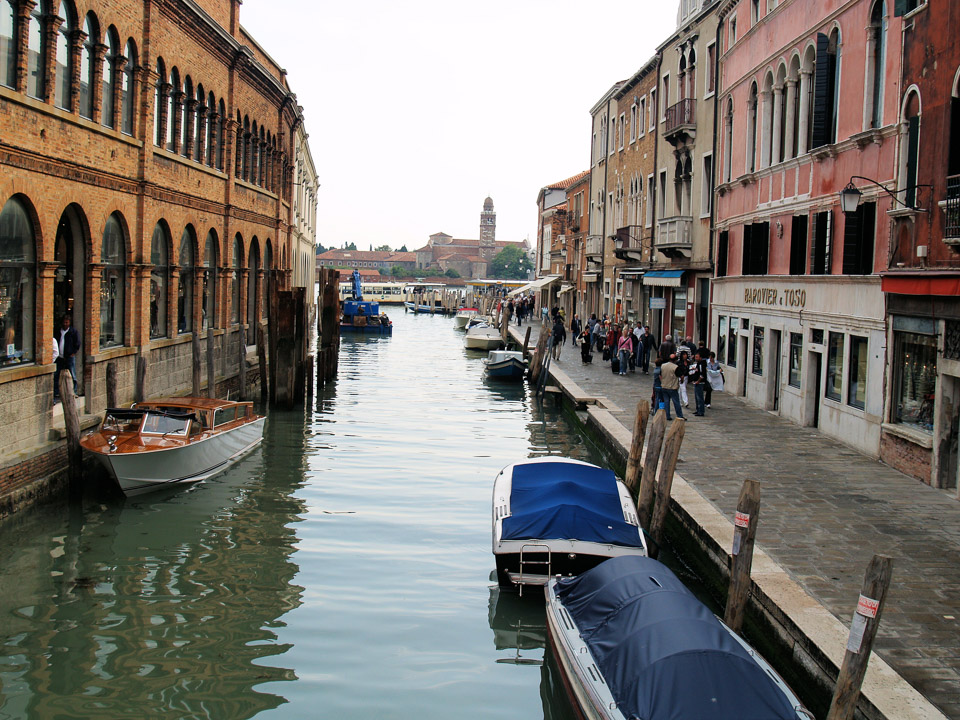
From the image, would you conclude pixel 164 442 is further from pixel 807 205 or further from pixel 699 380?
pixel 807 205

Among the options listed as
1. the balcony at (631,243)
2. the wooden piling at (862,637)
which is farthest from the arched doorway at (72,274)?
the balcony at (631,243)

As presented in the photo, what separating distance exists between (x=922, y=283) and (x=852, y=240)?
3.21m

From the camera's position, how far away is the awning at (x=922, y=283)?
11.8m

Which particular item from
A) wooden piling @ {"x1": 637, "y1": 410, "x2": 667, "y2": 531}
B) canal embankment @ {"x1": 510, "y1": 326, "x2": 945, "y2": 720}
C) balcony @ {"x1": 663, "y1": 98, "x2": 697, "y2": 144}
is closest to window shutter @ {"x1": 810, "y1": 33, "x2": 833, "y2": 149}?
canal embankment @ {"x1": 510, "y1": 326, "x2": 945, "y2": 720}

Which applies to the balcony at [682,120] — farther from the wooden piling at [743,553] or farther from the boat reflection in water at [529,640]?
the wooden piling at [743,553]

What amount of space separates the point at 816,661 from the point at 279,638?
476 cm

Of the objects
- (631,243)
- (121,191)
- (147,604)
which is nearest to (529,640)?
(147,604)

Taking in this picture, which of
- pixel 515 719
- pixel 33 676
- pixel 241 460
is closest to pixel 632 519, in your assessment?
pixel 515 719

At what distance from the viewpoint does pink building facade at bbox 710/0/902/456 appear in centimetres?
1502

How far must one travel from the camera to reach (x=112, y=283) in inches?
659

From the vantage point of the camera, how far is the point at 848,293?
15984mm

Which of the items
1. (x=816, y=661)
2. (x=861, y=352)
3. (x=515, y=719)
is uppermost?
(x=861, y=352)

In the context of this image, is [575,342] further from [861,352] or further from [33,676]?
[33,676]

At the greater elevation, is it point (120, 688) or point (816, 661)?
point (816, 661)
